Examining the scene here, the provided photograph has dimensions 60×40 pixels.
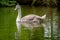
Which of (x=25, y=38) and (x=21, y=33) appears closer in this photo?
(x=25, y=38)

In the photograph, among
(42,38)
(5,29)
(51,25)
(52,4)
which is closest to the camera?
(42,38)

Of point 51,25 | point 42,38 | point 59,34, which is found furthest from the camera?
point 51,25

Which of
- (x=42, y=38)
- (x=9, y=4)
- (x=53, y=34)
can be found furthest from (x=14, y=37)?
(x=9, y=4)

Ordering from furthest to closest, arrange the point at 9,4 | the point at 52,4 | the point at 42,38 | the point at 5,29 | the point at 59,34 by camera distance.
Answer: the point at 9,4
the point at 52,4
the point at 5,29
the point at 59,34
the point at 42,38

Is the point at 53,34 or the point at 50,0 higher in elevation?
the point at 50,0

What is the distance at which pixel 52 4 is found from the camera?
75.1 ft

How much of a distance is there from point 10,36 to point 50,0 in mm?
15675

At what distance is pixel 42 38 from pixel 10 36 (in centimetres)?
91

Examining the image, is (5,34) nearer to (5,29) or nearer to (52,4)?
(5,29)

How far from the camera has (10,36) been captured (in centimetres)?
781

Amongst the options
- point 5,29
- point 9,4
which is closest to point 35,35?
point 5,29

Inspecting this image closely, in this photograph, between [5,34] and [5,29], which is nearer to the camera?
[5,34]

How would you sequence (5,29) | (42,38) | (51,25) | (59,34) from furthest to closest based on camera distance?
(51,25), (5,29), (59,34), (42,38)

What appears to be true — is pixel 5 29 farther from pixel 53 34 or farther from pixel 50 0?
pixel 50 0
